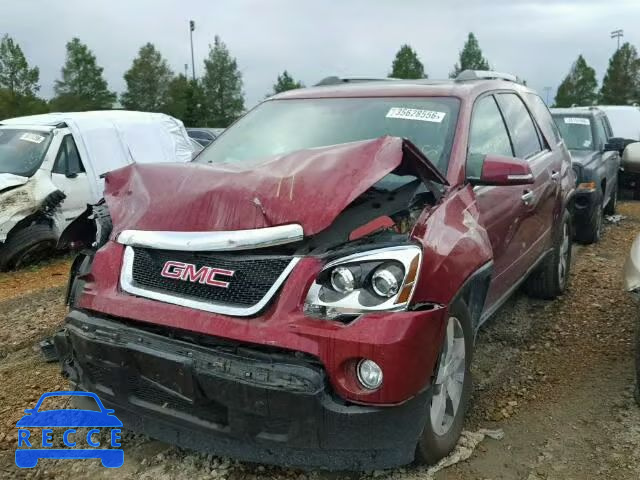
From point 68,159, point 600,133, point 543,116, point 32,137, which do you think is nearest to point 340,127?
point 543,116

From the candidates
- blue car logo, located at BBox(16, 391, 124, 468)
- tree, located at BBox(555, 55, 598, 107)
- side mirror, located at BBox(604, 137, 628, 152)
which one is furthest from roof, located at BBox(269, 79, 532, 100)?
tree, located at BBox(555, 55, 598, 107)

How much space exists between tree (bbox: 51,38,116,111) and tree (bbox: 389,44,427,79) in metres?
24.1

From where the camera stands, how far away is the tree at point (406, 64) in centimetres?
5369

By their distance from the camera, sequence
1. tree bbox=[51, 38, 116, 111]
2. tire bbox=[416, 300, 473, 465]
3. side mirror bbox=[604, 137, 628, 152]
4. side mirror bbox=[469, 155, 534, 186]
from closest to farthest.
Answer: tire bbox=[416, 300, 473, 465] < side mirror bbox=[469, 155, 534, 186] < side mirror bbox=[604, 137, 628, 152] < tree bbox=[51, 38, 116, 111]

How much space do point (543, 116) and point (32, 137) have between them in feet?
21.2

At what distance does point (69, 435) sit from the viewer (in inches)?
125

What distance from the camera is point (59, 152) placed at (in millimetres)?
8125

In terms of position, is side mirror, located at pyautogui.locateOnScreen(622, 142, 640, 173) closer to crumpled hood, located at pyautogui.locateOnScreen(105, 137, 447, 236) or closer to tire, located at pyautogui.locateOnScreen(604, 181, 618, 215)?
crumpled hood, located at pyautogui.locateOnScreen(105, 137, 447, 236)

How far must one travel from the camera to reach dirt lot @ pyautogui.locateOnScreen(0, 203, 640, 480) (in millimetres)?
2854

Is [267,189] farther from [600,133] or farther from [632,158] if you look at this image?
[600,133]

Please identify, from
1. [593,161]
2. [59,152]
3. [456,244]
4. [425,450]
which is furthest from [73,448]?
[593,161]

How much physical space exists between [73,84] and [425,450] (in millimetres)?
49404

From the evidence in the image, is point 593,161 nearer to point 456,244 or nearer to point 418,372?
point 456,244

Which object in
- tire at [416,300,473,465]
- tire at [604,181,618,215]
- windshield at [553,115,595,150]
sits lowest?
tire at [604,181,618,215]
